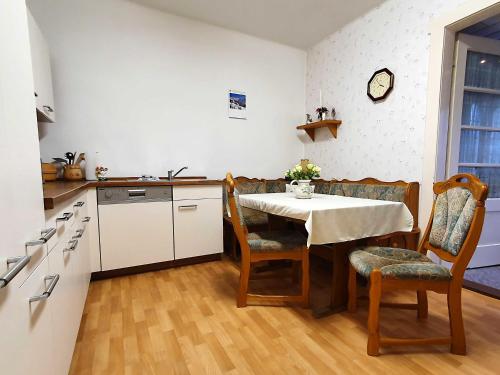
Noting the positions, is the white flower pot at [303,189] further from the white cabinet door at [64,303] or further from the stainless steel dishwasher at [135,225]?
the white cabinet door at [64,303]

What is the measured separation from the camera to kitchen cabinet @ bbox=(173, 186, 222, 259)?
2418 millimetres

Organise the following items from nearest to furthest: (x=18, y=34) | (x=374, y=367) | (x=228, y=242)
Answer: (x=18, y=34)
(x=374, y=367)
(x=228, y=242)

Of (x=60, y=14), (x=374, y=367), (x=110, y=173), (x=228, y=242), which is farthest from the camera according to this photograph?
(x=228, y=242)

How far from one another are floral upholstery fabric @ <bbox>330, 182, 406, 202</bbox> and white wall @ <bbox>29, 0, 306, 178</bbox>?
100cm

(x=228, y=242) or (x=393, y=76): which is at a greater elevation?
(x=393, y=76)

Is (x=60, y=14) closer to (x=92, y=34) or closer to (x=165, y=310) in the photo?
(x=92, y=34)

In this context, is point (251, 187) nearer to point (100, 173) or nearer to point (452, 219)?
point (100, 173)

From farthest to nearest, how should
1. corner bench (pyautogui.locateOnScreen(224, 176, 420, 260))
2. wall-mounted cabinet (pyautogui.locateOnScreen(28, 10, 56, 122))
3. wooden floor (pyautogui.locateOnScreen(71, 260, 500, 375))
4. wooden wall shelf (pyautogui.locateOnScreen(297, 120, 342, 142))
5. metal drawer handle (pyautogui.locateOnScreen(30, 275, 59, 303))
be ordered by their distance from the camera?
wooden wall shelf (pyautogui.locateOnScreen(297, 120, 342, 142)) < corner bench (pyautogui.locateOnScreen(224, 176, 420, 260)) < wall-mounted cabinet (pyautogui.locateOnScreen(28, 10, 56, 122)) < wooden floor (pyautogui.locateOnScreen(71, 260, 500, 375)) < metal drawer handle (pyautogui.locateOnScreen(30, 275, 59, 303))

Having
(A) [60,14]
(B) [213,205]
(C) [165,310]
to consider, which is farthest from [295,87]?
(C) [165,310]

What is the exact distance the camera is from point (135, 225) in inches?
88.4

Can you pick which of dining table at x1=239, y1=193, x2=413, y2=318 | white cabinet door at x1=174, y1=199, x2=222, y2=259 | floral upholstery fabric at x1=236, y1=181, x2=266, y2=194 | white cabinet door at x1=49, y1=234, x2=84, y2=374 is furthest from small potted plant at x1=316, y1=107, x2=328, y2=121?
white cabinet door at x1=49, y1=234, x2=84, y2=374

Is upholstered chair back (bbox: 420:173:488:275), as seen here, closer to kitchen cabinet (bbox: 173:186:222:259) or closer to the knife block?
kitchen cabinet (bbox: 173:186:222:259)

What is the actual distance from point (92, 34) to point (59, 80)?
55 cm

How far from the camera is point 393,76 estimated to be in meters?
2.38
